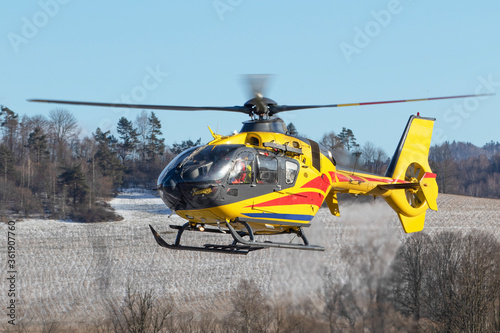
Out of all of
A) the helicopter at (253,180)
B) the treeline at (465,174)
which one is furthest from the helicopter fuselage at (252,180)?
the treeline at (465,174)

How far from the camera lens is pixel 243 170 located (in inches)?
625

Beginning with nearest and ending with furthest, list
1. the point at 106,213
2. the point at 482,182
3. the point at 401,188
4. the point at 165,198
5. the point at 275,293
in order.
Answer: the point at 165,198
the point at 401,188
the point at 275,293
the point at 106,213
the point at 482,182

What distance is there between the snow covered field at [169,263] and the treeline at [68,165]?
9.28 metres

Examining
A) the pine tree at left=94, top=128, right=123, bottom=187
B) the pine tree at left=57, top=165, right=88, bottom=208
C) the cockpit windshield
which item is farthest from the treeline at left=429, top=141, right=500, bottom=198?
the cockpit windshield

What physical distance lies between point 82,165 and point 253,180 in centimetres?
5142

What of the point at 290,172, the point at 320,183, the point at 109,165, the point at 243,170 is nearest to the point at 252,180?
the point at 243,170

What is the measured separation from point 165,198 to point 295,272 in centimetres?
1987

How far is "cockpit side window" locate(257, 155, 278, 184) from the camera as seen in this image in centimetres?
1617

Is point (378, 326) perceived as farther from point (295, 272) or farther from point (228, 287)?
point (228, 287)

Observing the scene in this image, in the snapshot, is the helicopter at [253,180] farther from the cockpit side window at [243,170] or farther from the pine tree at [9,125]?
the pine tree at [9,125]

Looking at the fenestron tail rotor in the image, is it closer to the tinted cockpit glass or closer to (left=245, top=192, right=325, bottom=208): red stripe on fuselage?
(left=245, top=192, right=325, bottom=208): red stripe on fuselage

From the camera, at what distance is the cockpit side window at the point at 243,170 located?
1569cm

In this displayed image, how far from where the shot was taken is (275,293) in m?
34.8

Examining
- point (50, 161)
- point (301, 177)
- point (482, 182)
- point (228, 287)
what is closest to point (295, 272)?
point (228, 287)
